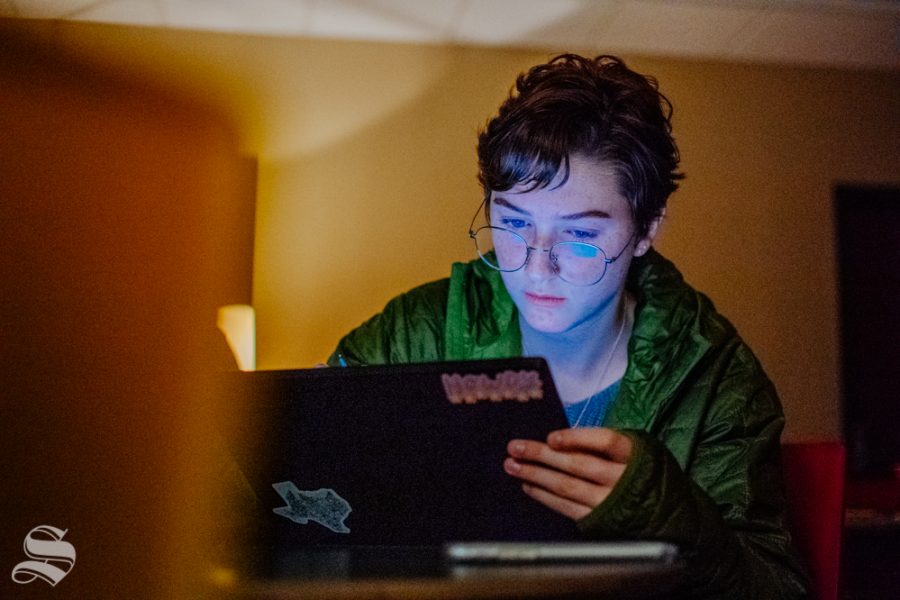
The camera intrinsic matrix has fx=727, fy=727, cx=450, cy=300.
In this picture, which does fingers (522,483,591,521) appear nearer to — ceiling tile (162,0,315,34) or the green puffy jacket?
the green puffy jacket

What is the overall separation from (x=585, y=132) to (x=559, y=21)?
2.28m

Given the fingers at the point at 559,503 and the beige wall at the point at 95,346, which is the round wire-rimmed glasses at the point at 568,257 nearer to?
the fingers at the point at 559,503

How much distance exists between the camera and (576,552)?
0.60m

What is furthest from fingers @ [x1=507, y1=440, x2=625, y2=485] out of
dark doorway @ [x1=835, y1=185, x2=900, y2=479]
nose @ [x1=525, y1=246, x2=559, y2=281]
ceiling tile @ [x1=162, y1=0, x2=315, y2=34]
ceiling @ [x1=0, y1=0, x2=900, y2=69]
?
dark doorway @ [x1=835, y1=185, x2=900, y2=479]

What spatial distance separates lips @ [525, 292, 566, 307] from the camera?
1.12 meters

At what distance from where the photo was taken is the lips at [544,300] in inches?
44.2

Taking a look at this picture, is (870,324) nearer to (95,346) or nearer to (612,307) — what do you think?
(612,307)

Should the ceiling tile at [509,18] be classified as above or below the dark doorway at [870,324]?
above

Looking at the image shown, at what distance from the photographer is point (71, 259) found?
51 cm

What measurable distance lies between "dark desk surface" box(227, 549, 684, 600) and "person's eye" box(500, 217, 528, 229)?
0.59m

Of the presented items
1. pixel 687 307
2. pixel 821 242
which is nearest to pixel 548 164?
pixel 687 307

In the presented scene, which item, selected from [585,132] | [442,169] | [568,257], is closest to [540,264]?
[568,257]

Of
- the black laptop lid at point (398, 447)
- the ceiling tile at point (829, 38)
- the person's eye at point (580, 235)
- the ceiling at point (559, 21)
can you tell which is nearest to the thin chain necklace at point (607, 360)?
the person's eye at point (580, 235)

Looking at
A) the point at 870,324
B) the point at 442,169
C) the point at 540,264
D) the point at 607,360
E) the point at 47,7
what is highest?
the point at 47,7
